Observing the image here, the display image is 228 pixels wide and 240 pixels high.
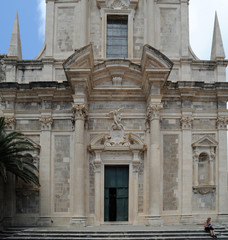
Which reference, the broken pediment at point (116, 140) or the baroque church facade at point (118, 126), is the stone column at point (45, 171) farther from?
the broken pediment at point (116, 140)

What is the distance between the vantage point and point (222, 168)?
18672mm

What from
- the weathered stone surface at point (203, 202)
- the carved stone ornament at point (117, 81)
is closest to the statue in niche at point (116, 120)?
the carved stone ornament at point (117, 81)

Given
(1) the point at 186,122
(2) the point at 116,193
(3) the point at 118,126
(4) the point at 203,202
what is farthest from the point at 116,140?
(4) the point at 203,202

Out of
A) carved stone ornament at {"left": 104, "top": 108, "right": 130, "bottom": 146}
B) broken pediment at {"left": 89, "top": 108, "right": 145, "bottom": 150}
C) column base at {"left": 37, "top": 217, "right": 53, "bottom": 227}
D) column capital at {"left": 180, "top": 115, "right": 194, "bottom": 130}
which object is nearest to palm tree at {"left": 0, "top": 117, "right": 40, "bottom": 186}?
column base at {"left": 37, "top": 217, "right": 53, "bottom": 227}

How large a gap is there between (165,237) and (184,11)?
10.8 metres

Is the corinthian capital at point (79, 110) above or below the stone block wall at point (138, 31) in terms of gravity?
below

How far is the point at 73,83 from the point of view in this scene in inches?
713

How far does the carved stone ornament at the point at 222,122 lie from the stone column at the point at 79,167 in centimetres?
593

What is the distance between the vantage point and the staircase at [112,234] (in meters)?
15.2

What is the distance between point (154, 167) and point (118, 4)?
26.8ft

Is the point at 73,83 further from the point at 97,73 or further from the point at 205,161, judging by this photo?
the point at 205,161

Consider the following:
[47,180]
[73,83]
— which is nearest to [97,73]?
[73,83]

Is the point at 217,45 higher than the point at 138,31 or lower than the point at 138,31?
lower

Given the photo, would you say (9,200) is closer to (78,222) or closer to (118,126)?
(78,222)
